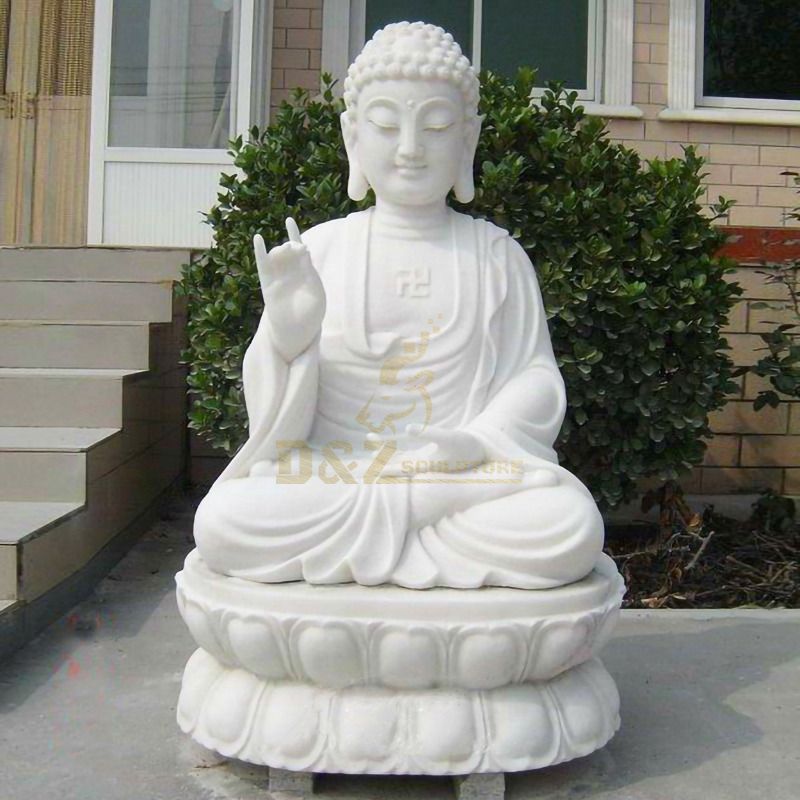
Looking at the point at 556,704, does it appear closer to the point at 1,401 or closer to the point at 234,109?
the point at 1,401

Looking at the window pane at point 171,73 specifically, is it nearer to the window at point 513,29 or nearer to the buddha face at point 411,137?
the window at point 513,29

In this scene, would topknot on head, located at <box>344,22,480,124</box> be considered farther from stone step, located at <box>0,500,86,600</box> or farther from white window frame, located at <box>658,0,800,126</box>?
white window frame, located at <box>658,0,800,126</box>

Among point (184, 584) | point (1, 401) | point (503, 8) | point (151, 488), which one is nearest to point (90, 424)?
point (1, 401)

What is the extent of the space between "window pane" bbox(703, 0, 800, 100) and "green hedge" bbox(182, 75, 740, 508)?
6.84ft

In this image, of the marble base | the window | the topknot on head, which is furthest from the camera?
the window

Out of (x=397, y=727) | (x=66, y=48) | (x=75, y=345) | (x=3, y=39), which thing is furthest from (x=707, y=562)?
(x=3, y=39)

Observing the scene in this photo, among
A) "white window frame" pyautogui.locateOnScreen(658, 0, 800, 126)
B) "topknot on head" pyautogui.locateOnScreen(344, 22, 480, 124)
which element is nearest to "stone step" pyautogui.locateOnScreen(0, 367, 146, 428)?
"topknot on head" pyautogui.locateOnScreen(344, 22, 480, 124)

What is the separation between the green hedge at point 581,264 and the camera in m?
3.87

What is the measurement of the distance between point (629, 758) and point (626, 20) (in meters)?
4.26

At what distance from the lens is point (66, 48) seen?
6.30 m

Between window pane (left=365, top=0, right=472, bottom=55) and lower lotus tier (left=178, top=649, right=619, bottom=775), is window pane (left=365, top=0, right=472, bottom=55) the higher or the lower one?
the higher one

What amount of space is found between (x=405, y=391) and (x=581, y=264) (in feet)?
→ 4.87

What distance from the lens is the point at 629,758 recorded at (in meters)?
2.53

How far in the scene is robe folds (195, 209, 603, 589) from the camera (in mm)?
2283
